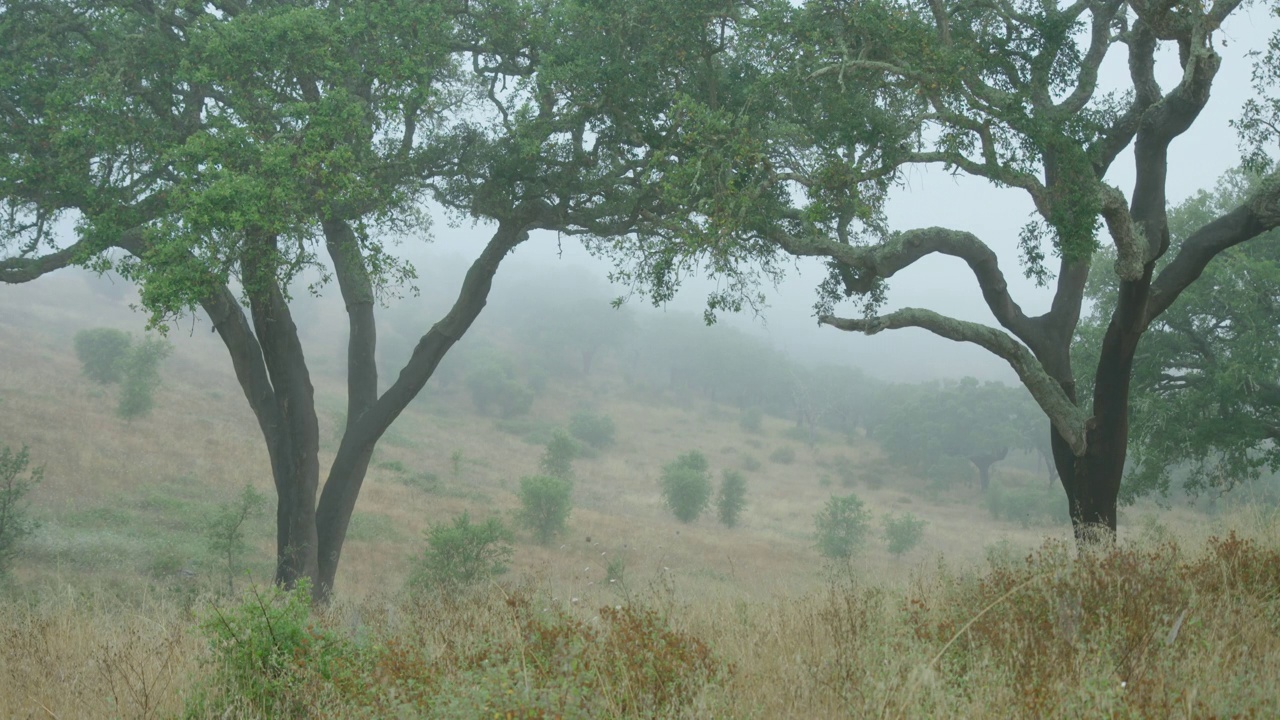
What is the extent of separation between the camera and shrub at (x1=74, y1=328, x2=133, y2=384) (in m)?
49.3

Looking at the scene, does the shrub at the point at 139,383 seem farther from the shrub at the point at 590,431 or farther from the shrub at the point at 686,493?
the shrub at the point at 590,431

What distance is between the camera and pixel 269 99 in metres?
12.0

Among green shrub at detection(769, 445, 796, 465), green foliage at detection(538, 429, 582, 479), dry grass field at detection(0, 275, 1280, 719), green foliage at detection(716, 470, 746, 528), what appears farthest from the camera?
green shrub at detection(769, 445, 796, 465)

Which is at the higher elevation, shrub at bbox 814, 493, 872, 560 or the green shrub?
the green shrub

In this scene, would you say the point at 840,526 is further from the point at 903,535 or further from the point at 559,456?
the point at 559,456

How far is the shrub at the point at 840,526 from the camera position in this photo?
131 feet

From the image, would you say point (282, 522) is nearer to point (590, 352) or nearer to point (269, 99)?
point (269, 99)

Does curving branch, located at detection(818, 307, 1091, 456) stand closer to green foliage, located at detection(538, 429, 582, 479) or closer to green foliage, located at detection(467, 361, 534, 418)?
green foliage, located at detection(538, 429, 582, 479)

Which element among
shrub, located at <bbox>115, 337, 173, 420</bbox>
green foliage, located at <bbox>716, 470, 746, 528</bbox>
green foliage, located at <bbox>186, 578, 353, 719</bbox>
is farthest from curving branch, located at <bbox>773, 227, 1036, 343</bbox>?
shrub, located at <bbox>115, 337, 173, 420</bbox>

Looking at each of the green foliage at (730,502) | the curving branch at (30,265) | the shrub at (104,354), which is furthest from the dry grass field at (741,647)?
the shrub at (104,354)

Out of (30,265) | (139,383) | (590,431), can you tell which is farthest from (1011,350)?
(590,431)

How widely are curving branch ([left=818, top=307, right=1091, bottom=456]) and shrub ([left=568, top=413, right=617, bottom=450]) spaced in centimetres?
6083

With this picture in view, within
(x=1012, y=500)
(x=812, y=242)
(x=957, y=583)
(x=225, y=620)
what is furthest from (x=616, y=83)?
(x=1012, y=500)

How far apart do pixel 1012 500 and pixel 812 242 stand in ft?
174
